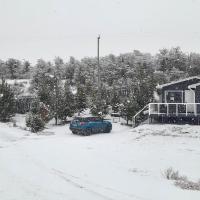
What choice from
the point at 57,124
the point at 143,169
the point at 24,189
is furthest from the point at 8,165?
the point at 57,124

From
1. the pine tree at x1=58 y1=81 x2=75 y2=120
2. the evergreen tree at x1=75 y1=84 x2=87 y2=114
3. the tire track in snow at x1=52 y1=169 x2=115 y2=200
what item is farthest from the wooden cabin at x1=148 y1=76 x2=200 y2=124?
the tire track in snow at x1=52 y1=169 x2=115 y2=200

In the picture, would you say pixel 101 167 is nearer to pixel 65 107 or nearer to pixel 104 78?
pixel 65 107

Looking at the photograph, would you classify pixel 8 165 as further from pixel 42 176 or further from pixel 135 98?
pixel 135 98

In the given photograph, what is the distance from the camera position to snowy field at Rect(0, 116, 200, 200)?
415 inches

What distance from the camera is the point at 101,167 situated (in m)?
14.7

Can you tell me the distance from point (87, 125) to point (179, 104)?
792cm

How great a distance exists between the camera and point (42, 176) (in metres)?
12.5

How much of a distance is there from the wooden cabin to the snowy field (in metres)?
3.38

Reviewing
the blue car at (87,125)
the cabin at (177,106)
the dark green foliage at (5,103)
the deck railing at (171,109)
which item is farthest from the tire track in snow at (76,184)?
the dark green foliage at (5,103)

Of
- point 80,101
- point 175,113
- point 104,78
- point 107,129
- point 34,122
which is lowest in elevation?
point 107,129

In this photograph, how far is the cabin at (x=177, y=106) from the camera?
29.6 m

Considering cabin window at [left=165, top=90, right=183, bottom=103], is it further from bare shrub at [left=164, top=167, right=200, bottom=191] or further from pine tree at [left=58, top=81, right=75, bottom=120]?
bare shrub at [left=164, top=167, right=200, bottom=191]

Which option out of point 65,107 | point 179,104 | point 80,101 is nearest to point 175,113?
point 179,104

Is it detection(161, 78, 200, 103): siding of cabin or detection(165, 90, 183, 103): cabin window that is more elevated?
detection(161, 78, 200, 103): siding of cabin
